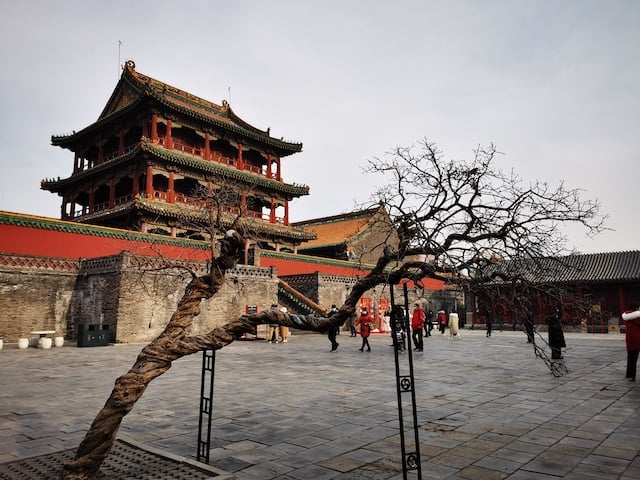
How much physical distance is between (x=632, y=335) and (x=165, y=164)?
21.9m

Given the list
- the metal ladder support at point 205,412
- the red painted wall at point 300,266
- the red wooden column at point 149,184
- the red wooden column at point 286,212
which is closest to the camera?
the metal ladder support at point 205,412

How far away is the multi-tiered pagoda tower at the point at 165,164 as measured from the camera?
75.3 feet

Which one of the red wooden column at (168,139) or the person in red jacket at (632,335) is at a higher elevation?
the red wooden column at (168,139)

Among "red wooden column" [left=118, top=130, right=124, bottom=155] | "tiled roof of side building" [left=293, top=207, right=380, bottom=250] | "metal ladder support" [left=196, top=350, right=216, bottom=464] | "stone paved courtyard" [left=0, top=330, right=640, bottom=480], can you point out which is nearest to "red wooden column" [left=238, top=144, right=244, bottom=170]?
"red wooden column" [left=118, top=130, right=124, bottom=155]

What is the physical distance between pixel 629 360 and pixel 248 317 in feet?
26.2

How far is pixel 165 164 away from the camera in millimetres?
24031

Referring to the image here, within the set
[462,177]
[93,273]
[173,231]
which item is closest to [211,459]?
[462,177]

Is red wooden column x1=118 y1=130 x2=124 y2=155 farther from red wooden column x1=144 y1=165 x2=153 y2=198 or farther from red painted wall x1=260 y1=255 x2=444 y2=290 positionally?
red painted wall x1=260 y1=255 x2=444 y2=290

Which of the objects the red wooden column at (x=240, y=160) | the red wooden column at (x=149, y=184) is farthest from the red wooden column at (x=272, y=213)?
the red wooden column at (x=149, y=184)

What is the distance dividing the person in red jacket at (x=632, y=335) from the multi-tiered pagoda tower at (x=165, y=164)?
17.7 metres

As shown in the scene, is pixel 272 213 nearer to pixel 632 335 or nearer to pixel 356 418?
pixel 632 335

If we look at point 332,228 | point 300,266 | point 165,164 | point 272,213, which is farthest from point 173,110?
point 332,228

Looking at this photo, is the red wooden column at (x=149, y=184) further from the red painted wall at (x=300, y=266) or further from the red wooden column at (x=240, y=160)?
the red painted wall at (x=300, y=266)

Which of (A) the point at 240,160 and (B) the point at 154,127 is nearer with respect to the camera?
(B) the point at 154,127
